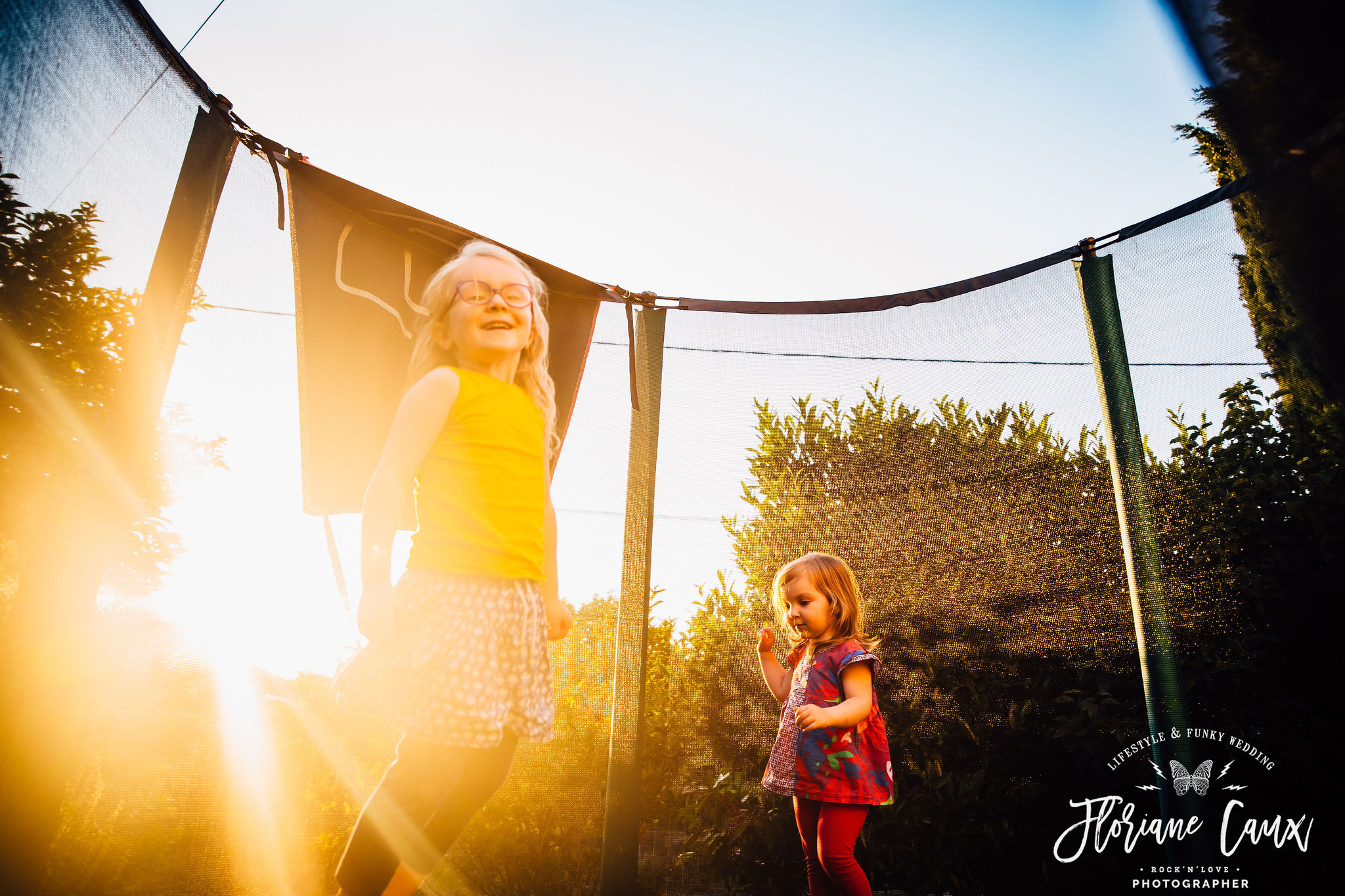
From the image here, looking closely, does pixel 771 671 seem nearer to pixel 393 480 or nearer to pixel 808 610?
pixel 808 610

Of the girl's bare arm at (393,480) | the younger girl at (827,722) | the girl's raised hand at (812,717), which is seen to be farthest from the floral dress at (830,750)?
the girl's bare arm at (393,480)

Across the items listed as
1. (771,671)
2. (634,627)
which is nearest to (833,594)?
(771,671)

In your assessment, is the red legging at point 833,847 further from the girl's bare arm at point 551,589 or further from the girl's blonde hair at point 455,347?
the girl's blonde hair at point 455,347

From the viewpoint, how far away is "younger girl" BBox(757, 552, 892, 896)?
4.77 ft

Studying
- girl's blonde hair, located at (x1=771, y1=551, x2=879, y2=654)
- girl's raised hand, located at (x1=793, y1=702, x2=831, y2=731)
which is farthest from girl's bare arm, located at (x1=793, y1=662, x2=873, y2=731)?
girl's blonde hair, located at (x1=771, y1=551, x2=879, y2=654)

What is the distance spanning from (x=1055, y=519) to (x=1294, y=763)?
0.70m

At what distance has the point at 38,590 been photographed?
102cm

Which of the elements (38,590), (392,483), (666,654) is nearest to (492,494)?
(392,483)

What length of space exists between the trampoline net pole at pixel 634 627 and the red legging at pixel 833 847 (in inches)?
18.1

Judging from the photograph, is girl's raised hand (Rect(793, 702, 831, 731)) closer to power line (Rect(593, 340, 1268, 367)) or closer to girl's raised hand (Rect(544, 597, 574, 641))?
girl's raised hand (Rect(544, 597, 574, 641))

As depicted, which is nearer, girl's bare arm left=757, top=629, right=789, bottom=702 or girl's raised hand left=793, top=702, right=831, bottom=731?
girl's raised hand left=793, top=702, right=831, bottom=731

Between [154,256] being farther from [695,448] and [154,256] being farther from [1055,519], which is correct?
[1055,519]

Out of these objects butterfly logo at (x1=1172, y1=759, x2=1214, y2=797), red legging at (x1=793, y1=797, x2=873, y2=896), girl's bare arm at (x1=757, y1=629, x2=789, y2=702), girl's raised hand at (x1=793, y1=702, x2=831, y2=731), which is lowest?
red legging at (x1=793, y1=797, x2=873, y2=896)

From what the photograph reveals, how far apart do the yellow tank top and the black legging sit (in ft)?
0.85
